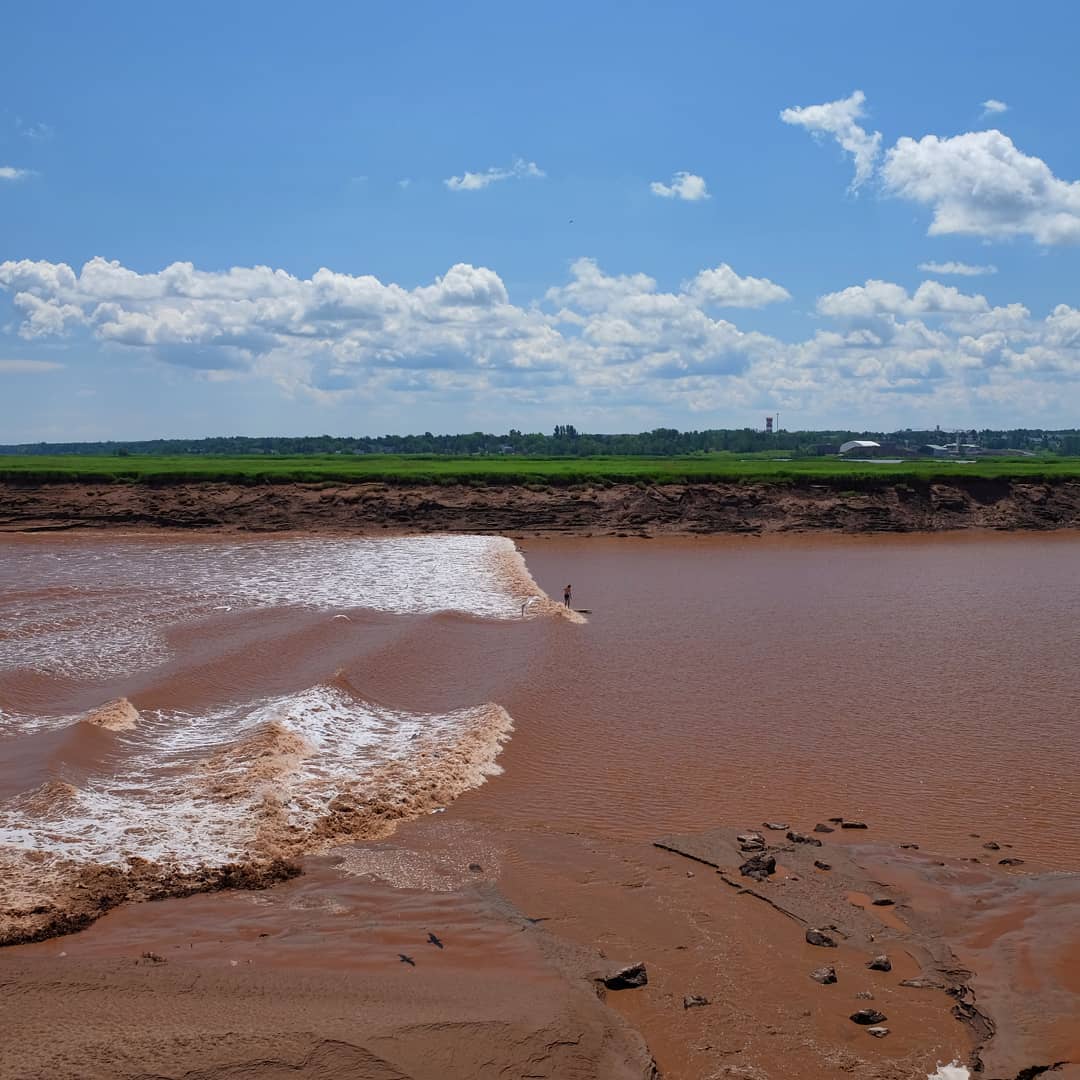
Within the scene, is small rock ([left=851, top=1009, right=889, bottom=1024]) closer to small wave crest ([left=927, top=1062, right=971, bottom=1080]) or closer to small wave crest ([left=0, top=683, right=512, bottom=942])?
small wave crest ([left=927, top=1062, right=971, bottom=1080])

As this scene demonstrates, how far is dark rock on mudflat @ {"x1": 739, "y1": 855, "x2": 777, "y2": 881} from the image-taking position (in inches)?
371

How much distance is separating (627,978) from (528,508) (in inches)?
1426

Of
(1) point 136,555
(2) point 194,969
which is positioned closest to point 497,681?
(2) point 194,969

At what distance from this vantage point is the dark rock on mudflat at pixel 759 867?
30.9 ft

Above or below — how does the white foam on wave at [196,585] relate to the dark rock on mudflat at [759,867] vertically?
above

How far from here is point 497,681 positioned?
16.9 metres

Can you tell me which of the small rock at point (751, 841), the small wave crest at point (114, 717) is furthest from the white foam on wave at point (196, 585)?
the small rock at point (751, 841)

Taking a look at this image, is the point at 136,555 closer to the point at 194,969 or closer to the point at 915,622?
the point at 915,622

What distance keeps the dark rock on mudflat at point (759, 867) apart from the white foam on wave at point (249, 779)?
137 inches

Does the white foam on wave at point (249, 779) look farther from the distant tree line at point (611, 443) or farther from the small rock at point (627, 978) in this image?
the distant tree line at point (611, 443)

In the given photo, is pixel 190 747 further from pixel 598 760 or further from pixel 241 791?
pixel 598 760

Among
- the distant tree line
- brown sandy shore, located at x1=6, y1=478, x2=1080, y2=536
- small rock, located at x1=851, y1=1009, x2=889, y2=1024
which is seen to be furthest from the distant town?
small rock, located at x1=851, y1=1009, x2=889, y2=1024

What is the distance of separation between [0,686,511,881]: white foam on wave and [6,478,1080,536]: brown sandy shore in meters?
27.5

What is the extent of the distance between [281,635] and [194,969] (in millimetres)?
12737
